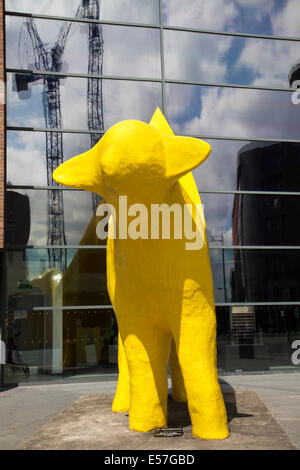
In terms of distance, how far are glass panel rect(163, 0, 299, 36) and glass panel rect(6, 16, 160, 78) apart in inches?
33.0

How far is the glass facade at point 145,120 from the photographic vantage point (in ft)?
32.9

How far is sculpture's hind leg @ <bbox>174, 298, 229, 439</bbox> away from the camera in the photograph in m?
4.51

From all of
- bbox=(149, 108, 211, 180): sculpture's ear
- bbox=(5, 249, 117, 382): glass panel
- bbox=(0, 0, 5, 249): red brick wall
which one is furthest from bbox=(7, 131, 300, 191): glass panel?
bbox=(149, 108, 211, 180): sculpture's ear

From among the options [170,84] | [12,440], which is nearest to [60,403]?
[12,440]

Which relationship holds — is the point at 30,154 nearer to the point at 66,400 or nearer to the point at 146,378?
the point at 66,400

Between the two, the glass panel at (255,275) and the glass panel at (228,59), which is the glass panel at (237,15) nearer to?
the glass panel at (228,59)

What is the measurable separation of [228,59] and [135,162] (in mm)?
8600

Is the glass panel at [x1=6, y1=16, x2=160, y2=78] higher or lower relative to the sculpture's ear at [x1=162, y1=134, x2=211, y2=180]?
higher

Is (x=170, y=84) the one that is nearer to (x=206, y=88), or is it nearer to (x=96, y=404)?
(x=206, y=88)

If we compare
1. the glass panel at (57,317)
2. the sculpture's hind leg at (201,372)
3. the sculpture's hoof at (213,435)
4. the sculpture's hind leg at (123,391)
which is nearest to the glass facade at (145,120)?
the glass panel at (57,317)

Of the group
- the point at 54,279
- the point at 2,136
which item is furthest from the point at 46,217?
the point at 2,136

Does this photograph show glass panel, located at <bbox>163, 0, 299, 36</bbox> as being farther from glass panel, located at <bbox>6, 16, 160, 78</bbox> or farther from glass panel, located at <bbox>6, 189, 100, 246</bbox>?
glass panel, located at <bbox>6, 189, 100, 246</bbox>

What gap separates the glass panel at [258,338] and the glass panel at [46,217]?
373cm
